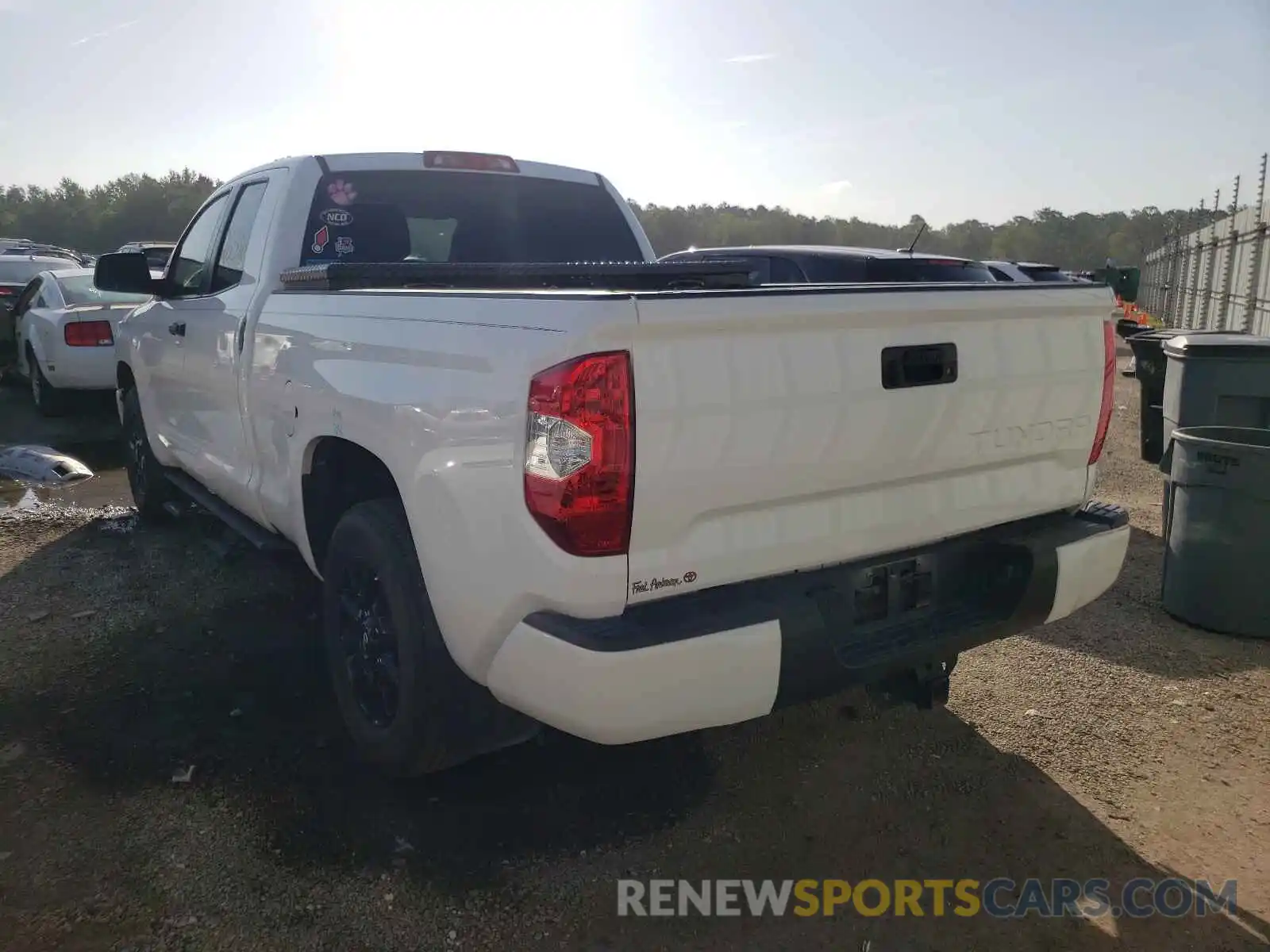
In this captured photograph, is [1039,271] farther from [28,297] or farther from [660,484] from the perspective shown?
[28,297]

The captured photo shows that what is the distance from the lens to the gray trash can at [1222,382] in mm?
6141

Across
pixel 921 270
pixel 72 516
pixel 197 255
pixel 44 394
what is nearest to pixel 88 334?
pixel 44 394

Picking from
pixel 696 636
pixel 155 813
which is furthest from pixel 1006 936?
pixel 155 813

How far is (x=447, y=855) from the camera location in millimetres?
2822

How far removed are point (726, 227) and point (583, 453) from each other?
51148 mm

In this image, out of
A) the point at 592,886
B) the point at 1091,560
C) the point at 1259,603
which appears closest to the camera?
the point at 592,886

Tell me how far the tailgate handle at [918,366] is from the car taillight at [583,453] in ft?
2.55

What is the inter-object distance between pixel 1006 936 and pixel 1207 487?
267 centimetres

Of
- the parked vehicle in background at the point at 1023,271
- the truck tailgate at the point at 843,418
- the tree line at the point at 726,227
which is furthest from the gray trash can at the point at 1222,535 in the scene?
the tree line at the point at 726,227

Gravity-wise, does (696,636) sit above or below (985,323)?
below

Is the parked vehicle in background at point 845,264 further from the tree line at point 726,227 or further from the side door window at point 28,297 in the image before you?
the tree line at point 726,227

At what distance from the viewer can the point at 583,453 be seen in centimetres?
216

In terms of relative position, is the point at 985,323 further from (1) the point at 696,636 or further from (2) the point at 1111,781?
(2) the point at 1111,781

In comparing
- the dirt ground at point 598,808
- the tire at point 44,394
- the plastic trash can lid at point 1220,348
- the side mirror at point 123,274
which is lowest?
the dirt ground at point 598,808
